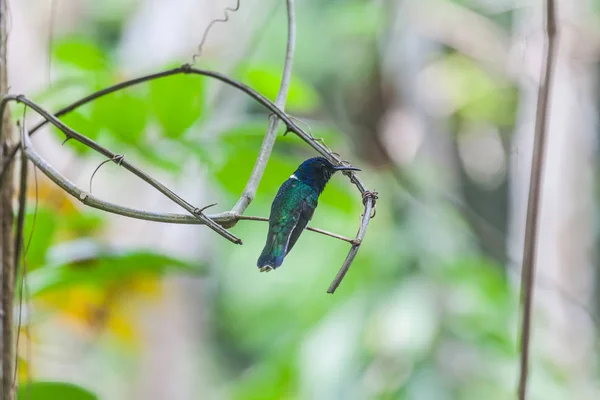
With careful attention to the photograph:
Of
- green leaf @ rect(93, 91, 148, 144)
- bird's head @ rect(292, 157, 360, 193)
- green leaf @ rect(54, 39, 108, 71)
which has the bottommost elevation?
bird's head @ rect(292, 157, 360, 193)

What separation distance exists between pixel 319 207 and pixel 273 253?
1454mm

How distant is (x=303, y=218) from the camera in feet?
2.26

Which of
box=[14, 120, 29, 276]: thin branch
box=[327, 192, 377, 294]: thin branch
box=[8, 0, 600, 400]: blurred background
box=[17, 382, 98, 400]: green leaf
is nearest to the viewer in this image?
box=[327, 192, 377, 294]: thin branch

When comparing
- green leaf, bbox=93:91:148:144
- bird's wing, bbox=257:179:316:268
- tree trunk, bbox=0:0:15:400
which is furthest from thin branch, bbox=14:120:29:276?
bird's wing, bbox=257:179:316:268

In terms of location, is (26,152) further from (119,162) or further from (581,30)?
(581,30)

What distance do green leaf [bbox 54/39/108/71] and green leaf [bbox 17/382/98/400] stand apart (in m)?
0.68

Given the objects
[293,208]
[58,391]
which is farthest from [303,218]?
[58,391]

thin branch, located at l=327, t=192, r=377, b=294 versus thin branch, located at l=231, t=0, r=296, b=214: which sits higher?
thin branch, located at l=231, t=0, r=296, b=214

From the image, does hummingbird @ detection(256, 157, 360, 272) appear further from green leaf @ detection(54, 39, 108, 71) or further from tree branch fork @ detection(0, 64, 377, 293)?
green leaf @ detection(54, 39, 108, 71)

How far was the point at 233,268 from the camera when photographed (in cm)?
564

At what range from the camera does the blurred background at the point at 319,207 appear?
136 cm

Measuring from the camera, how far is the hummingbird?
2.10ft

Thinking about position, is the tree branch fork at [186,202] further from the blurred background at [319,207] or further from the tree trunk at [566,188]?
the tree trunk at [566,188]

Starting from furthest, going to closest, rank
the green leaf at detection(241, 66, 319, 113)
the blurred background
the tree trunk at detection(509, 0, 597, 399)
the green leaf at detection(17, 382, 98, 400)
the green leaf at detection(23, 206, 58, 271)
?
the tree trunk at detection(509, 0, 597, 399) < the green leaf at detection(241, 66, 319, 113) < the blurred background < the green leaf at detection(23, 206, 58, 271) < the green leaf at detection(17, 382, 98, 400)
